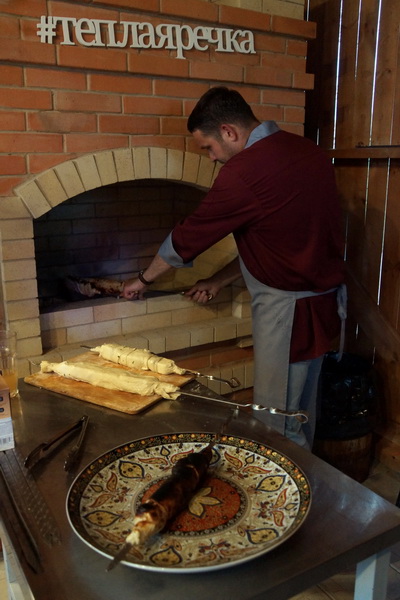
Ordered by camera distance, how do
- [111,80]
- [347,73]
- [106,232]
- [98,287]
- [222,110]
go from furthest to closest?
[106,232] → [347,73] → [98,287] → [111,80] → [222,110]

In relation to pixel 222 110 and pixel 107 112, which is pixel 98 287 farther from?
pixel 222 110

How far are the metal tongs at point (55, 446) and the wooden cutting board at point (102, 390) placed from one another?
0.41ft

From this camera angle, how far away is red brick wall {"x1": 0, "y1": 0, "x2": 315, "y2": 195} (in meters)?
1.99

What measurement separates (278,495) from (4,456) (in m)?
0.61

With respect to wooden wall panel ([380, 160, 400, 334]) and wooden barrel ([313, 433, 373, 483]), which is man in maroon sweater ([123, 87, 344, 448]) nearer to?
wooden barrel ([313, 433, 373, 483])

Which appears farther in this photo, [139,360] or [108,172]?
[108,172]

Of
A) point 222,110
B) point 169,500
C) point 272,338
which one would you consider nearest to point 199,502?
point 169,500

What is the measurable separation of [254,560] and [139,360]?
807mm

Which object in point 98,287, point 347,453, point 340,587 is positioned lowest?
point 340,587

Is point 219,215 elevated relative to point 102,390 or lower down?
elevated

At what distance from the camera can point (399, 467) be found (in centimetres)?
281

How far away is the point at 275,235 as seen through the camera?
6.30 ft

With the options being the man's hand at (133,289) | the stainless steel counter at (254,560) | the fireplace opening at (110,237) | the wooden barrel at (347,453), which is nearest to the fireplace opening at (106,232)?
the fireplace opening at (110,237)

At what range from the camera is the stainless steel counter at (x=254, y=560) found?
2.72 feet
